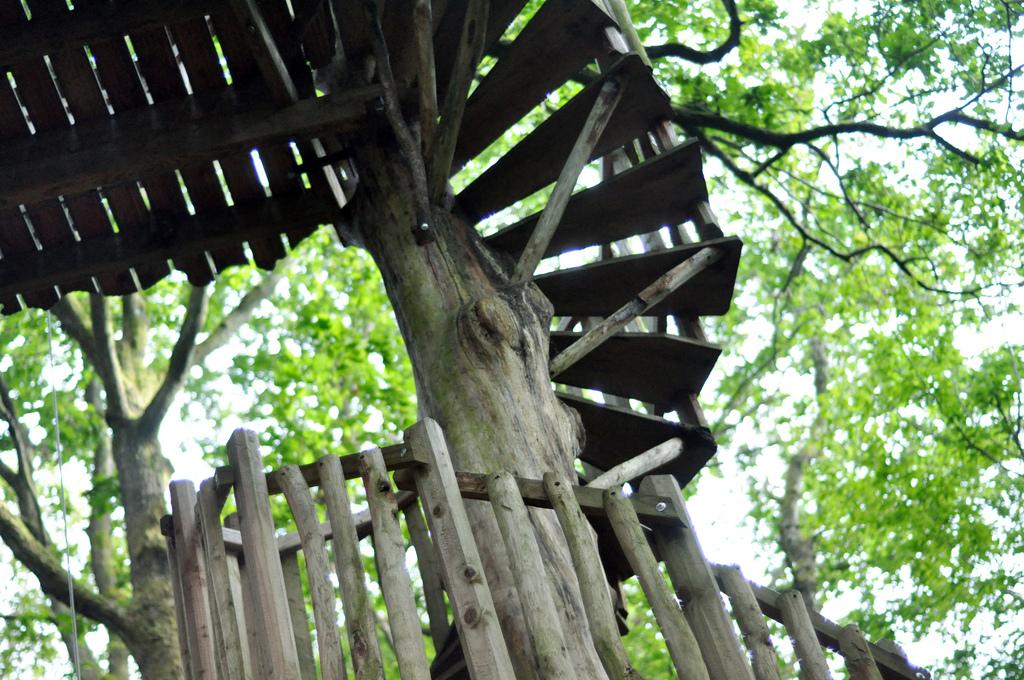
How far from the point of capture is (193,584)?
3.94m

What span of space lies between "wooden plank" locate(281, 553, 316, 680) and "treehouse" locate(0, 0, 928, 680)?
0.01m

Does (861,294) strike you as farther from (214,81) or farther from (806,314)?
(214,81)

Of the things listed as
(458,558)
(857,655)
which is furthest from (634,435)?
(458,558)

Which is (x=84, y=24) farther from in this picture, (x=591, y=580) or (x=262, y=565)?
(x=591, y=580)

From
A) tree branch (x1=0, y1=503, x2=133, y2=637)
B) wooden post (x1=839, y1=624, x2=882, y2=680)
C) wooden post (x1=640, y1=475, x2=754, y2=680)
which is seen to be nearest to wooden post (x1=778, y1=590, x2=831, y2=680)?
wooden post (x1=839, y1=624, x2=882, y2=680)

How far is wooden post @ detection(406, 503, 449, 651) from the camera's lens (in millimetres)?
5195

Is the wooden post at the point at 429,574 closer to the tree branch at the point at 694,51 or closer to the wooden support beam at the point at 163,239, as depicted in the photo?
the wooden support beam at the point at 163,239

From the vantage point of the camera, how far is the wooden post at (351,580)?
332cm

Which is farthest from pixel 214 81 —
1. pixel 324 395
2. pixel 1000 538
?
pixel 1000 538

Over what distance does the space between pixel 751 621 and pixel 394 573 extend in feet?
3.98

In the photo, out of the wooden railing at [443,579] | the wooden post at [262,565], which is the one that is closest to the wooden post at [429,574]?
the wooden railing at [443,579]

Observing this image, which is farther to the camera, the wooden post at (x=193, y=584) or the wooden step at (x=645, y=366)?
the wooden step at (x=645, y=366)

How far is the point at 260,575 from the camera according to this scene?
11.6 ft

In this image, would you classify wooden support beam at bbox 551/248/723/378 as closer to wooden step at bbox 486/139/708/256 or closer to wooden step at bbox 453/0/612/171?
wooden step at bbox 486/139/708/256
